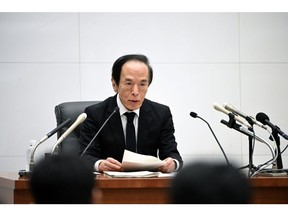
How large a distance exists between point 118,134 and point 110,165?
527 millimetres

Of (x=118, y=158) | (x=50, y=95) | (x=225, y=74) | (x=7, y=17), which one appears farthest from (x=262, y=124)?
(x=7, y=17)

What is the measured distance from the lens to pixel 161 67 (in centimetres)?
586

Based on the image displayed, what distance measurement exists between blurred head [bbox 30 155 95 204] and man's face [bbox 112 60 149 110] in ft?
9.28

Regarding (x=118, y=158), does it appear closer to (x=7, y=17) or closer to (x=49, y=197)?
(x=7, y=17)

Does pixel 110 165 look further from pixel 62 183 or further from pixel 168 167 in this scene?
pixel 62 183

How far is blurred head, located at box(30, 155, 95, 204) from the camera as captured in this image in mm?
1319

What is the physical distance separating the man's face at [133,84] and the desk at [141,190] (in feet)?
3.63

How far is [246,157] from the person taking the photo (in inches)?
233

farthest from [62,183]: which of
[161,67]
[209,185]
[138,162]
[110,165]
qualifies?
[161,67]

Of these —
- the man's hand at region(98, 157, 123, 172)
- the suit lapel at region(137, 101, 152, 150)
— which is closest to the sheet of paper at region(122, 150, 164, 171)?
the man's hand at region(98, 157, 123, 172)

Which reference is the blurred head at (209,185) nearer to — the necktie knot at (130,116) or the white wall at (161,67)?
the necktie knot at (130,116)

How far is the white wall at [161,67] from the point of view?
18.9ft

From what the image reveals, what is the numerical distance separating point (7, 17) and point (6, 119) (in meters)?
0.95

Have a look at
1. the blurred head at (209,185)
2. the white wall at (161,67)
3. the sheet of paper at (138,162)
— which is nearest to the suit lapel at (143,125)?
the sheet of paper at (138,162)
